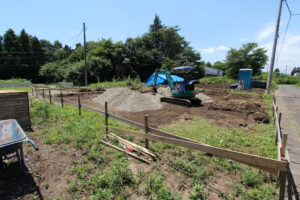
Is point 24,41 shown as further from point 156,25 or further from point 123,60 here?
point 156,25

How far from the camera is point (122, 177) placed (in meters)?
3.04

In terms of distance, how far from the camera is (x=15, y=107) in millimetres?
5676

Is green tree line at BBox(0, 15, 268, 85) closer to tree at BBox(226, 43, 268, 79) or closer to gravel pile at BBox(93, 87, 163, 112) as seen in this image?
tree at BBox(226, 43, 268, 79)

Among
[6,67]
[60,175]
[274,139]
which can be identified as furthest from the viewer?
[6,67]

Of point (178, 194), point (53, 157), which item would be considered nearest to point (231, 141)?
point (178, 194)

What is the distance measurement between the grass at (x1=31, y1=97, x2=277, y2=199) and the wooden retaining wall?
78 cm

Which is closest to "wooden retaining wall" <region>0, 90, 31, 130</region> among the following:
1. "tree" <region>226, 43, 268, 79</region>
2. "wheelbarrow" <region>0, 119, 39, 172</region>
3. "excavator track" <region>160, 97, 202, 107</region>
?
"wheelbarrow" <region>0, 119, 39, 172</region>

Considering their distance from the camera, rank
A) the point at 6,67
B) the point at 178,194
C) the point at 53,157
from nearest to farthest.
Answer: the point at 178,194
the point at 53,157
the point at 6,67

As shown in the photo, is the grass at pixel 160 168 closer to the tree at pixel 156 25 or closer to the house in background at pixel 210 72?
the house in background at pixel 210 72

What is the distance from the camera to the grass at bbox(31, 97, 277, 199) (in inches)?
108

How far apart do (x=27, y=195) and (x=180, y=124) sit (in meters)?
5.34

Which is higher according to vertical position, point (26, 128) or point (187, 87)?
point (187, 87)

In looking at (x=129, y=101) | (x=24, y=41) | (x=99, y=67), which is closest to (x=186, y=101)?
(x=129, y=101)

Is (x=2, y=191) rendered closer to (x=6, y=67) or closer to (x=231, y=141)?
(x=231, y=141)
